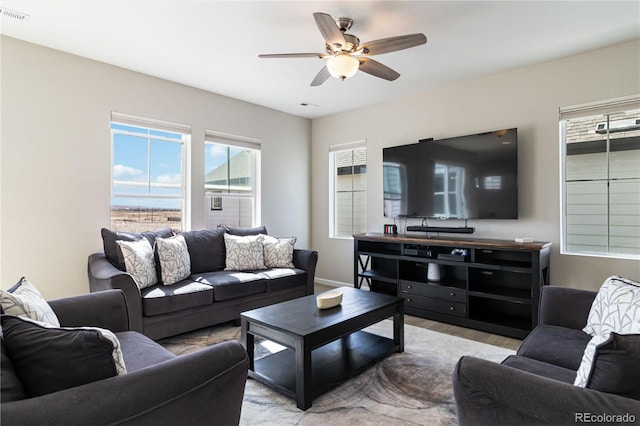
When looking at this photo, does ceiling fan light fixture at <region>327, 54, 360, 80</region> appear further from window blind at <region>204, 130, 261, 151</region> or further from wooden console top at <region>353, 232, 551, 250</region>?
window blind at <region>204, 130, 261, 151</region>

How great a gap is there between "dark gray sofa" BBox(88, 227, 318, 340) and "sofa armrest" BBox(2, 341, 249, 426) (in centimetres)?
181

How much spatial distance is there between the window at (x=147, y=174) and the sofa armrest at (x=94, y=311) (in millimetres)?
1757

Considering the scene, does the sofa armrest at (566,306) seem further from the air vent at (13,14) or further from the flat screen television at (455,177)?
the air vent at (13,14)

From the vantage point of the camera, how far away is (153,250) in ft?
10.8

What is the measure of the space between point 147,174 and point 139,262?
4.17 ft

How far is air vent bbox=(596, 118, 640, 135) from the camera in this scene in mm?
3035

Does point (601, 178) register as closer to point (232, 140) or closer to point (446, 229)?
point (446, 229)

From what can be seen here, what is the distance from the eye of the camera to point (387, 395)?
85.1 inches

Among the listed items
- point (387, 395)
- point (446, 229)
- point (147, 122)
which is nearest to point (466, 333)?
point (446, 229)

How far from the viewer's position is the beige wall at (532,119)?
3.09 metres

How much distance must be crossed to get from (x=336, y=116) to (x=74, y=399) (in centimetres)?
483

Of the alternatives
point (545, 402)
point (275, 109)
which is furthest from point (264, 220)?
point (545, 402)

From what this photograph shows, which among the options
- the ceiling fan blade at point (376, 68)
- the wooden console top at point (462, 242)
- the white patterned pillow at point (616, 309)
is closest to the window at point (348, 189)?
the wooden console top at point (462, 242)

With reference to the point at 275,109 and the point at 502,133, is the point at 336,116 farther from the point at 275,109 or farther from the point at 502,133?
the point at 502,133
